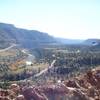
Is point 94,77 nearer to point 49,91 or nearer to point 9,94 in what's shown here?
point 49,91

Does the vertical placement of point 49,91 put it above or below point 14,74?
above

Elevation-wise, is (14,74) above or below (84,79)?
below

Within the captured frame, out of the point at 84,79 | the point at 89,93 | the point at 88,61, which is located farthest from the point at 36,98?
the point at 88,61

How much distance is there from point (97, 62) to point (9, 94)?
11599cm

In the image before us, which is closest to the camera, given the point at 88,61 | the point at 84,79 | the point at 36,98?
the point at 36,98

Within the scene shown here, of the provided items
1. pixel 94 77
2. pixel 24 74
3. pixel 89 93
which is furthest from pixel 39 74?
pixel 89 93

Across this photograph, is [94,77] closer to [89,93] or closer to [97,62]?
[89,93]

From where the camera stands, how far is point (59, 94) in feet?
226

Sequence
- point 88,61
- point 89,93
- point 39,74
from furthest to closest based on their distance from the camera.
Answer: point 88,61, point 39,74, point 89,93

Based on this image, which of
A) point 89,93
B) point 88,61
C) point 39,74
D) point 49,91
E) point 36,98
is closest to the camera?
point 36,98

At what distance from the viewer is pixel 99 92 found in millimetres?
76562

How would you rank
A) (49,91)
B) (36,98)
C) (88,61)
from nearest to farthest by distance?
(36,98) → (49,91) → (88,61)

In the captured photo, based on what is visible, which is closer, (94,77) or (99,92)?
(99,92)

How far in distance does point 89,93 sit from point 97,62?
105m
